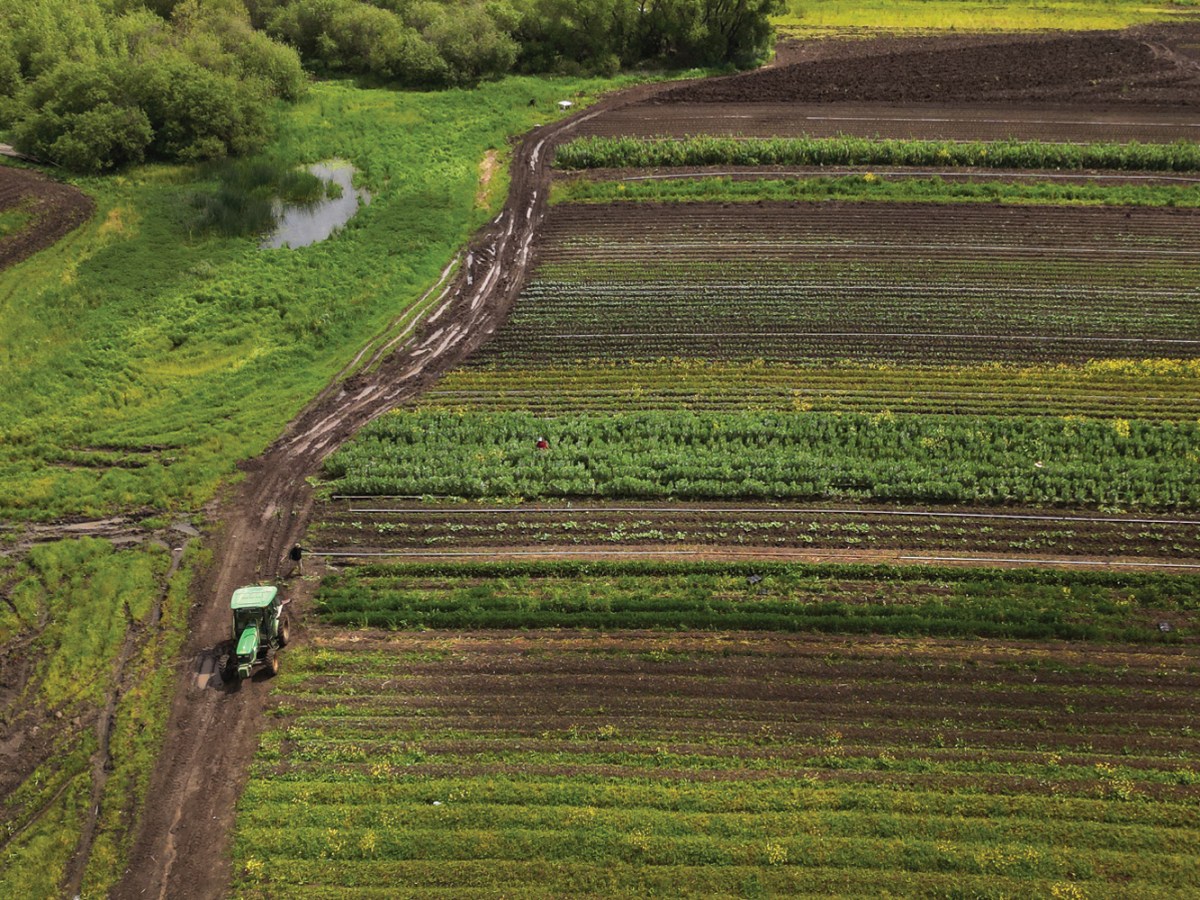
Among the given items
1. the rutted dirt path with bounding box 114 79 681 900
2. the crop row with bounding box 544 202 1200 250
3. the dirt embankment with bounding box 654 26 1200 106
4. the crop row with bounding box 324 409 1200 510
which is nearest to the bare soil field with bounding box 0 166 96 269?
the rutted dirt path with bounding box 114 79 681 900

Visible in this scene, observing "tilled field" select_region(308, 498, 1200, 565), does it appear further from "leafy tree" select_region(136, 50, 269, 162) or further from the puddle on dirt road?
"leafy tree" select_region(136, 50, 269, 162)

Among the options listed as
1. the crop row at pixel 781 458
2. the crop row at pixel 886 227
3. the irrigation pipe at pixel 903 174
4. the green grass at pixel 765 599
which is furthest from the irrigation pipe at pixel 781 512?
the irrigation pipe at pixel 903 174

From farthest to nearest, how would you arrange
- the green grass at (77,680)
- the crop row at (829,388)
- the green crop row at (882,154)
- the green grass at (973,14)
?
the green grass at (973,14)
the green crop row at (882,154)
the crop row at (829,388)
the green grass at (77,680)

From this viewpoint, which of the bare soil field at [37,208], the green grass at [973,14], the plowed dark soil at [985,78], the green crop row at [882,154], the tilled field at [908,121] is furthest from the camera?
the green grass at [973,14]

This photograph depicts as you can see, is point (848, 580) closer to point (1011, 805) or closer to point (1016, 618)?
point (1016, 618)

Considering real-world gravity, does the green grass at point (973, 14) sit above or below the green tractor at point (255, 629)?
above

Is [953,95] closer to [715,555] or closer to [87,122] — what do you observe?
[715,555]

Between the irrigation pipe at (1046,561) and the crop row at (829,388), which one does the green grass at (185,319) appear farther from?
the irrigation pipe at (1046,561)
